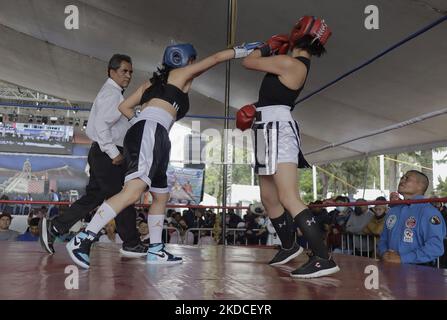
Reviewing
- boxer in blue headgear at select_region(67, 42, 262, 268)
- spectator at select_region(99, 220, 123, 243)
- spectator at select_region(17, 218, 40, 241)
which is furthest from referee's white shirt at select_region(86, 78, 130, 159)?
spectator at select_region(17, 218, 40, 241)

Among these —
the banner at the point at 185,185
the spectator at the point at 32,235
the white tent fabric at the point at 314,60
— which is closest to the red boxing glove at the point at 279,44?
the white tent fabric at the point at 314,60

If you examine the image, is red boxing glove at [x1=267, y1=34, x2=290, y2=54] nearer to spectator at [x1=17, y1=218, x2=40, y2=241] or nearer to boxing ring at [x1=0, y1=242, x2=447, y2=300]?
boxing ring at [x1=0, y1=242, x2=447, y2=300]

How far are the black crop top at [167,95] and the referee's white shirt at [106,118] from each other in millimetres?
302

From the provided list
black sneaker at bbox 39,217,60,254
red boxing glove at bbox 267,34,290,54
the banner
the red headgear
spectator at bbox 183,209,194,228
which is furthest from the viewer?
the banner

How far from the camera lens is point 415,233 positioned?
6.48ft

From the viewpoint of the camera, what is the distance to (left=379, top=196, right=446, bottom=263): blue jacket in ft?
6.21

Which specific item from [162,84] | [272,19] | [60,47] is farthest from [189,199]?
[162,84]

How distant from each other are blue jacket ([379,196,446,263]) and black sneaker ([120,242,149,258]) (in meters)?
1.13

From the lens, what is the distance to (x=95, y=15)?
16.6 feet

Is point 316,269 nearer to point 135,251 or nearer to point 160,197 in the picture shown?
point 160,197

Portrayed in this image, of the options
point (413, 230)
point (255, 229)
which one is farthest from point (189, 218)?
point (413, 230)

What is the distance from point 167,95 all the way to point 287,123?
1.56ft
